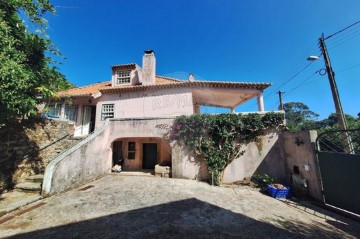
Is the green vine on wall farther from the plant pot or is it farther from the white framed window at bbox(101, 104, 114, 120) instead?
the white framed window at bbox(101, 104, 114, 120)

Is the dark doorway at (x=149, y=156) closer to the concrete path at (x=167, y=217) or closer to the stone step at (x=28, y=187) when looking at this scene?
the concrete path at (x=167, y=217)

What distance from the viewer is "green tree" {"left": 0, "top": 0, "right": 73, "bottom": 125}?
5.12m

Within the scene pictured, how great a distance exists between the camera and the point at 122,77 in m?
15.7

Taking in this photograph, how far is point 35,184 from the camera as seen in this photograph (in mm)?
7434

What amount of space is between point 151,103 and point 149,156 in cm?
445

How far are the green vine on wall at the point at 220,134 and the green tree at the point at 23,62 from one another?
24.0 ft

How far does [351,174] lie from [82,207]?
9914 millimetres

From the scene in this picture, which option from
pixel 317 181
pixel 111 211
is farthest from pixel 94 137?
pixel 317 181

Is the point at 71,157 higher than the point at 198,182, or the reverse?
the point at 71,157

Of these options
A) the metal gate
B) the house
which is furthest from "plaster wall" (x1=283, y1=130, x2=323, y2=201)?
the house

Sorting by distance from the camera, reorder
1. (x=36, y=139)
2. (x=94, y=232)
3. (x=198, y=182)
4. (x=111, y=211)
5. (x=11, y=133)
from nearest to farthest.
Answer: (x=94, y=232)
(x=111, y=211)
(x=11, y=133)
(x=36, y=139)
(x=198, y=182)

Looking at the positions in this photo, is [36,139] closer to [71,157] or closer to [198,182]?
→ [71,157]

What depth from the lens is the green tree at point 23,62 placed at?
512 centimetres

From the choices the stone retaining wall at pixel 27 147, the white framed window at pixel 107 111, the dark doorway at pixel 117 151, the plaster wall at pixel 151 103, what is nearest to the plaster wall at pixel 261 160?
the plaster wall at pixel 151 103
